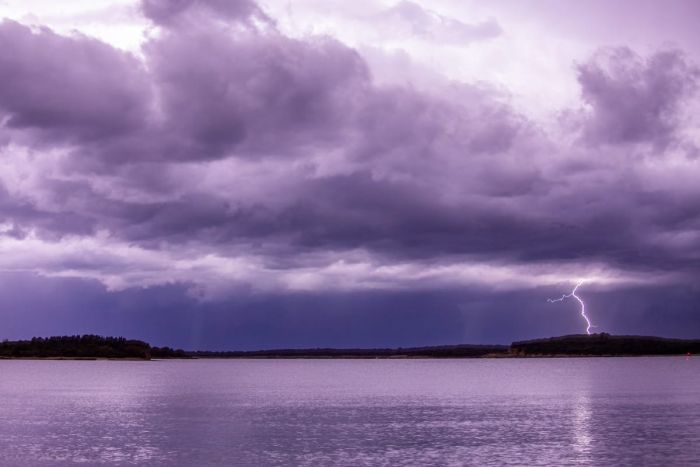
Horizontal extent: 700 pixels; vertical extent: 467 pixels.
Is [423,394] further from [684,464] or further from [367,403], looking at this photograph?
[684,464]

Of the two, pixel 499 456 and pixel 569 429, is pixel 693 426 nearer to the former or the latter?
pixel 569 429

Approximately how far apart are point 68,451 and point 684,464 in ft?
159

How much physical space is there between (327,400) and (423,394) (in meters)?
26.0

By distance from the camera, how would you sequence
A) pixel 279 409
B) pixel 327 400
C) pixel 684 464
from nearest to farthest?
pixel 684 464, pixel 279 409, pixel 327 400

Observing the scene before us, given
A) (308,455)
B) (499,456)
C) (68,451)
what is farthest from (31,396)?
(499,456)

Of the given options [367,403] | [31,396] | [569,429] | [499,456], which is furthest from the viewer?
[31,396]

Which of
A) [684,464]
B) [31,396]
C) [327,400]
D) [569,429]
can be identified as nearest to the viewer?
[684,464]

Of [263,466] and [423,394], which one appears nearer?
[263,466]

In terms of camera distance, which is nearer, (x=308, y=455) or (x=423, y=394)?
(x=308, y=455)

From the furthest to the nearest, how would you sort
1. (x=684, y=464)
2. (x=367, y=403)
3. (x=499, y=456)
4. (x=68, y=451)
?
1. (x=367, y=403)
2. (x=68, y=451)
3. (x=499, y=456)
4. (x=684, y=464)

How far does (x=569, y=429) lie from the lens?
284 feet

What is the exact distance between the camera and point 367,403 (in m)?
131

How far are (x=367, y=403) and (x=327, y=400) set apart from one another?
1135 centimetres

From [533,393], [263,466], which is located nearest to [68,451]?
[263,466]
